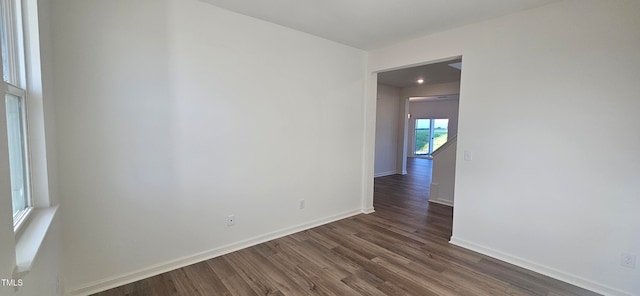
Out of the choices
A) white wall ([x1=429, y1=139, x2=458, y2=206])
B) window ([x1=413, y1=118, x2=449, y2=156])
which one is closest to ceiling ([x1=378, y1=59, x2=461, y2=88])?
white wall ([x1=429, y1=139, x2=458, y2=206])

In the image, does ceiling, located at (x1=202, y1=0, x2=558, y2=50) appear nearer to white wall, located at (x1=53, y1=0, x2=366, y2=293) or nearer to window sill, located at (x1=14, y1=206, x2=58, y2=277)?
white wall, located at (x1=53, y1=0, x2=366, y2=293)

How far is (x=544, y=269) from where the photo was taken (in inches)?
99.7

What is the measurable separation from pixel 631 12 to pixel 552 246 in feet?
6.78

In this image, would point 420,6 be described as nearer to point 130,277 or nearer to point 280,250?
point 280,250

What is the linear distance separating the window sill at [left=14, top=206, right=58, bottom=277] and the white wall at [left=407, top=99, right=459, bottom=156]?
1083 cm

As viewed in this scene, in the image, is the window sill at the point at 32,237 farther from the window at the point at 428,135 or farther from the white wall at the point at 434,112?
the window at the point at 428,135

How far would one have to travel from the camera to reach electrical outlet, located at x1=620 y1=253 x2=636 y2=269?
2.13 m

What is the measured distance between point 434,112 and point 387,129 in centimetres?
526

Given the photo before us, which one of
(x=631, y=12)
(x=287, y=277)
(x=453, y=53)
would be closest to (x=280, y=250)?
(x=287, y=277)

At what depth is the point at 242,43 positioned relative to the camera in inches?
109

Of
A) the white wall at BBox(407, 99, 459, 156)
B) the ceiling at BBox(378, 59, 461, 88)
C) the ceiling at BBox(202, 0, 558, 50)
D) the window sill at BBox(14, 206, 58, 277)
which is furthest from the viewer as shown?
the white wall at BBox(407, 99, 459, 156)

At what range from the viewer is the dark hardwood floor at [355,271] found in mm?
2236

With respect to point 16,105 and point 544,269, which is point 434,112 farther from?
point 16,105

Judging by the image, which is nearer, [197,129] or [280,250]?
[197,129]
